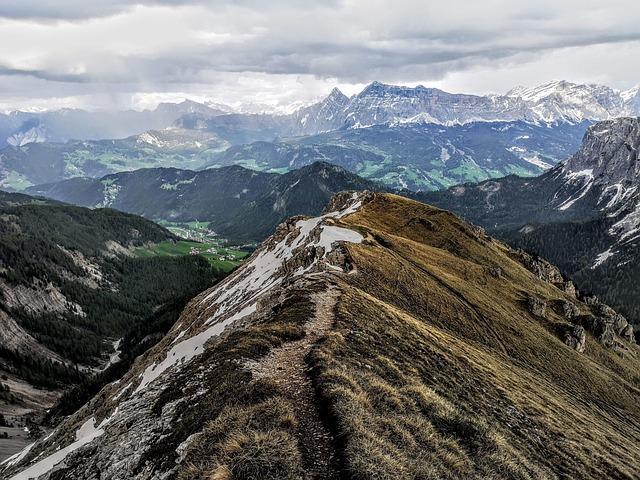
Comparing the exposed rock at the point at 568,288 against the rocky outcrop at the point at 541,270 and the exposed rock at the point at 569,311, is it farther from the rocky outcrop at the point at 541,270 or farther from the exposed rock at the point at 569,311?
the exposed rock at the point at 569,311

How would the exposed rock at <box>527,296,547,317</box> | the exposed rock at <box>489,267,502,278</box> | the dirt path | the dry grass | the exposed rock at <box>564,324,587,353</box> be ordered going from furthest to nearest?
the exposed rock at <box>489,267,502,278</box> → the exposed rock at <box>527,296,547,317</box> → the exposed rock at <box>564,324,587,353</box> → the dirt path → the dry grass

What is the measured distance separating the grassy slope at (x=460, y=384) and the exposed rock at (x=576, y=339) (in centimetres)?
227

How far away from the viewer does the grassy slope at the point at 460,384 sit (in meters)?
21.2

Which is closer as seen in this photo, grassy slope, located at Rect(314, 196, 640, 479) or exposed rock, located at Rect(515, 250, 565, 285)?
grassy slope, located at Rect(314, 196, 640, 479)

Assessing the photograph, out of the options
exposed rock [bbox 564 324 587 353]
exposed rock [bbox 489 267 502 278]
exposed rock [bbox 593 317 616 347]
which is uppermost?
exposed rock [bbox 489 267 502 278]

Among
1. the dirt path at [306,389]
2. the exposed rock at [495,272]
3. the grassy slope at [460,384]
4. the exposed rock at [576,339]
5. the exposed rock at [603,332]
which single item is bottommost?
the exposed rock at [603,332]

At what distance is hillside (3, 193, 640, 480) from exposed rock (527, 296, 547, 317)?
9778 mm

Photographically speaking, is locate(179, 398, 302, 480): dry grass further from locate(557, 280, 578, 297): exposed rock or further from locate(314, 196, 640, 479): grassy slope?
locate(557, 280, 578, 297): exposed rock

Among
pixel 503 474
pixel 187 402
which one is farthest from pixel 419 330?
pixel 187 402

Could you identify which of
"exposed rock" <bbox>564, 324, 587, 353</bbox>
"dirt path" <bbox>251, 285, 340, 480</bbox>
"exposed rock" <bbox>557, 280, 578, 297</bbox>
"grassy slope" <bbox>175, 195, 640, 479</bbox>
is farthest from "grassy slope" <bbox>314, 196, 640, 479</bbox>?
"exposed rock" <bbox>557, 280, 578, 297</bbox>

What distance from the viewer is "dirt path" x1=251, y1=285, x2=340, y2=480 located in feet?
58.3

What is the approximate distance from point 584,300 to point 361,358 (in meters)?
118

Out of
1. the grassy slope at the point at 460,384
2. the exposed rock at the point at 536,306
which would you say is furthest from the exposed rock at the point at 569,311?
the exposed rock at the point at 536,306

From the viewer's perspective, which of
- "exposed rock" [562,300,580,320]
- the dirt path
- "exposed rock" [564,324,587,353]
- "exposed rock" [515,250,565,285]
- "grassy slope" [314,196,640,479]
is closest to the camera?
the dirt path
